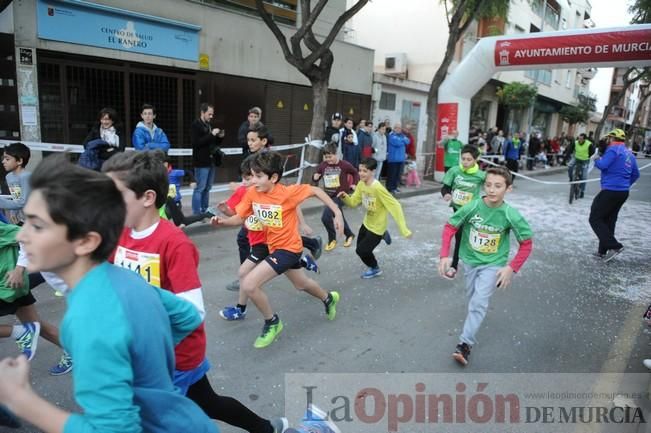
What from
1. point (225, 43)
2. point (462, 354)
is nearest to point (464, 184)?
point (462, 354)

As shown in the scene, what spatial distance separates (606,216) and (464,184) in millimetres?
A: 2677

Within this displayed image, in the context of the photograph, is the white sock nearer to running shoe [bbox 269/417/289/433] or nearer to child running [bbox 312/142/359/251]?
running shoe [bbox 269/417/289/433]

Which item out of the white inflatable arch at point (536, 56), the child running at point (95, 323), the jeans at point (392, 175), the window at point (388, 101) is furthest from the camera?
the window at point (388, 101)

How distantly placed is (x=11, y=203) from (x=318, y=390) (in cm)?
291

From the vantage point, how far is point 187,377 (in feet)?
6.72

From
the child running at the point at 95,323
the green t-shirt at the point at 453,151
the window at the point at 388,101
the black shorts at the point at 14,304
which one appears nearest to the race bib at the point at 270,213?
the black shorts at the point at 14,304

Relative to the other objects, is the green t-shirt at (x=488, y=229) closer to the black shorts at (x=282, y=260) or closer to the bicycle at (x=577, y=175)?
the black shorts at (x=282, y=260)

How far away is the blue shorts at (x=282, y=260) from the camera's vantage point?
3.76 m

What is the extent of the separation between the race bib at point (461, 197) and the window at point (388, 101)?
456 inches

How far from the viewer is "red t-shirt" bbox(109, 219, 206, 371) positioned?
2.09 metres

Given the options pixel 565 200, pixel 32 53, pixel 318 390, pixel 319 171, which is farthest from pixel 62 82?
pixel 565 200

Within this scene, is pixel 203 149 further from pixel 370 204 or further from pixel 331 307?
pixel 331 307

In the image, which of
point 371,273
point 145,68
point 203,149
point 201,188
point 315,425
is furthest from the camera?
point 145,68

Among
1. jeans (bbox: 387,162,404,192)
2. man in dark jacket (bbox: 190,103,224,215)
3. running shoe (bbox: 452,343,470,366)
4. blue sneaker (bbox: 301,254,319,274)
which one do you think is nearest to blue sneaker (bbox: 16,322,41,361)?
blue sneaker (bbox: 301,254,319,274)
